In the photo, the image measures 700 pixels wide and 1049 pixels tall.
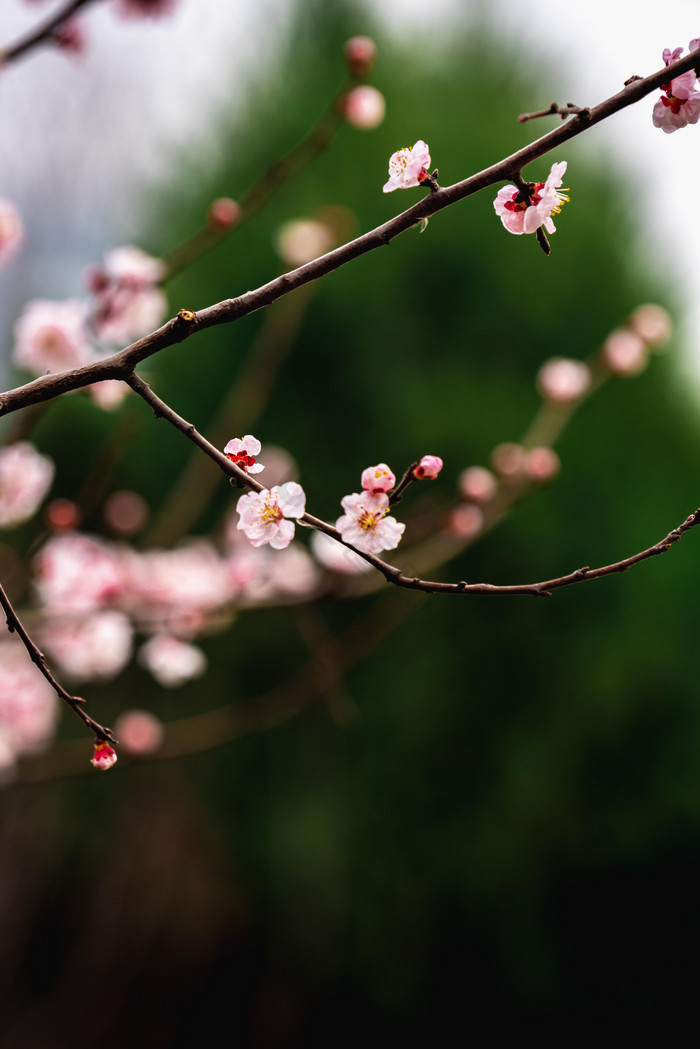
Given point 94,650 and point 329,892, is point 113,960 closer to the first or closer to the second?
point 329,892

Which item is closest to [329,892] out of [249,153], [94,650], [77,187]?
[94,650]

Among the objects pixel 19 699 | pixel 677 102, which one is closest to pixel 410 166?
pixel 677 102

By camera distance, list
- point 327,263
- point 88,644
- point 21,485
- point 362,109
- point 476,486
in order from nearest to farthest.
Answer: point 327,263 < point 362,109 < point 21,485 < point 476,486 < point 88,644

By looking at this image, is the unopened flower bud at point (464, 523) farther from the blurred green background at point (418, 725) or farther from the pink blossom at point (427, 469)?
the blurred green background at point (418, 725)

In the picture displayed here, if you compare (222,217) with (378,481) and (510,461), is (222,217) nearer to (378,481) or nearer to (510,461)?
(378,481)

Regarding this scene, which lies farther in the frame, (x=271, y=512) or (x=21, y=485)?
(x=21, y=485)

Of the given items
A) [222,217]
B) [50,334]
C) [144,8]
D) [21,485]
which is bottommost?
[21,485]
